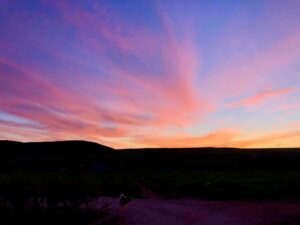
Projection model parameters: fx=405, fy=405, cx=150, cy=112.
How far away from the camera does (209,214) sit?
2259 cm

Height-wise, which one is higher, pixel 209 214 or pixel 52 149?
pixel 52 149

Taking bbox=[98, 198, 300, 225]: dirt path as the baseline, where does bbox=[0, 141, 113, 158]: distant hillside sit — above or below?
above

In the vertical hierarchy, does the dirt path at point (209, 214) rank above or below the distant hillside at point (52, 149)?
below

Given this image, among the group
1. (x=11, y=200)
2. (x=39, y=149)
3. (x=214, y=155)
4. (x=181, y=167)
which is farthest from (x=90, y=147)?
(x=11, y=200)

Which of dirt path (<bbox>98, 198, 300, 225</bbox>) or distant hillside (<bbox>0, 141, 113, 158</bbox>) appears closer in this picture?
dirt path (<bbox>98, 198, 300, 225</bbox>)

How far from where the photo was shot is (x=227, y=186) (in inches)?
1519

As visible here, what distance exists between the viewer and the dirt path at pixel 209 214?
19.9 m

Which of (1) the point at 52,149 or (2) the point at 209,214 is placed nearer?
(2) the point at 209,214

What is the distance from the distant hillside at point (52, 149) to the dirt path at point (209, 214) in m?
90.9

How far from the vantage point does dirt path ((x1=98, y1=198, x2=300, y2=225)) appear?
65.3 ft

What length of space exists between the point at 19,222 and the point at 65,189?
109 inches

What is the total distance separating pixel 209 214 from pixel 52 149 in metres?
107

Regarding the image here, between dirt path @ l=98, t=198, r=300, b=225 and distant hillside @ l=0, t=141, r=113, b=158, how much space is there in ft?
298

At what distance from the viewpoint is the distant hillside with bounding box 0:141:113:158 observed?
118 meters
